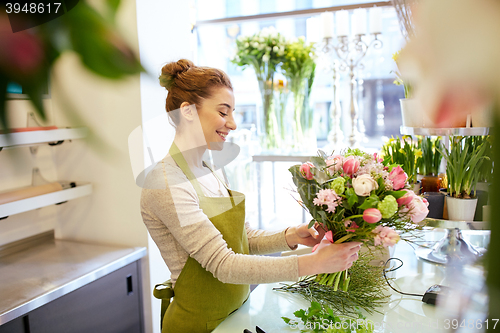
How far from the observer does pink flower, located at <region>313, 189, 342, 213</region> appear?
950 millimetres

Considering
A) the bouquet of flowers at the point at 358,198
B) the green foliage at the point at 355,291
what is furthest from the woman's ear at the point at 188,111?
the green foliage at the point at 355,291

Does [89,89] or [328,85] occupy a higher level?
[328,85]

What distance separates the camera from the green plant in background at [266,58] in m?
2.43

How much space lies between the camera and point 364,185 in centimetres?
95

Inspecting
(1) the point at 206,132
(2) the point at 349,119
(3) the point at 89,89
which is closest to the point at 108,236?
(1) the point at 206,132

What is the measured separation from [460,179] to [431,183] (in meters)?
0.16

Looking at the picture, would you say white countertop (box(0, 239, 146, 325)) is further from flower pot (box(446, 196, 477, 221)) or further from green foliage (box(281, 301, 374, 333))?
flower pot (box(446, 196, 477, 221))

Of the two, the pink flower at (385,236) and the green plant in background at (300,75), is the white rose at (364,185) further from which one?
the green plant in background at (300,75)

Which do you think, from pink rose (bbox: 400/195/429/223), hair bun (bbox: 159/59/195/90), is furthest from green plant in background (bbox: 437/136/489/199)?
hair bun (bbox: 159/59/195/90)

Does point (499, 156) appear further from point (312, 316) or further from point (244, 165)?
point (244, 165)

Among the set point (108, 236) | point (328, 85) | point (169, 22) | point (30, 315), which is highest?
point (328, 85)

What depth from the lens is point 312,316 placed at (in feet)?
3.27

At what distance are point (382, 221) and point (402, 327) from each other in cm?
28

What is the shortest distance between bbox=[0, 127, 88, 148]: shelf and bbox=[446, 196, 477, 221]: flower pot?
4.26 ft
